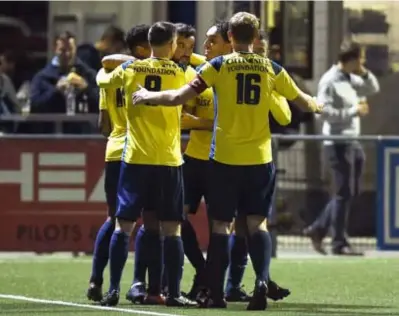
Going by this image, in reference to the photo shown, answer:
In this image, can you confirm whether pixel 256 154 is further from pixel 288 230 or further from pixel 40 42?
pixel 40 42

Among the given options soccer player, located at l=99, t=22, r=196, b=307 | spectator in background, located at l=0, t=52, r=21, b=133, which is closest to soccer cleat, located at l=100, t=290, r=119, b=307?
soccer player, located at l=99, t=22, r=196, b=307

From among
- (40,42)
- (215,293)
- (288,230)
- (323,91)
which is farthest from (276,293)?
(40,42)

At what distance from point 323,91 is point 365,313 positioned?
7004 mm

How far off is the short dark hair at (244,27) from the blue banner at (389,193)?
18.7 ft

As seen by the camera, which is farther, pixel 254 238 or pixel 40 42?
pixel 40 42

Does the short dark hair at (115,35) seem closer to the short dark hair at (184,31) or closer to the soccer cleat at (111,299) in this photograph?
the short dark hair at (184,31)

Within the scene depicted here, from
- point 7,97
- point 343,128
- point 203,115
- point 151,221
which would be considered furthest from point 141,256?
point 7,97

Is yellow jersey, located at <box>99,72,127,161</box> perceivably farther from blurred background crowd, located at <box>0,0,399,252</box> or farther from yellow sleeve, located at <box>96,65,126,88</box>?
blurred background crowd, located at <box>0,0,399,252</box>

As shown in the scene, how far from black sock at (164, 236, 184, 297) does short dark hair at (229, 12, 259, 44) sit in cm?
148

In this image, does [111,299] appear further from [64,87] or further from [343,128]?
[64,87]

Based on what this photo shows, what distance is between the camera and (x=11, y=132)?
1814 centimetres

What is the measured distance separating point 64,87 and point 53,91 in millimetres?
201

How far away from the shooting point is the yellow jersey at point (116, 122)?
11.6 meters

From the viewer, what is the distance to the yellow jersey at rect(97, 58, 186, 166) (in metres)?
11.1
